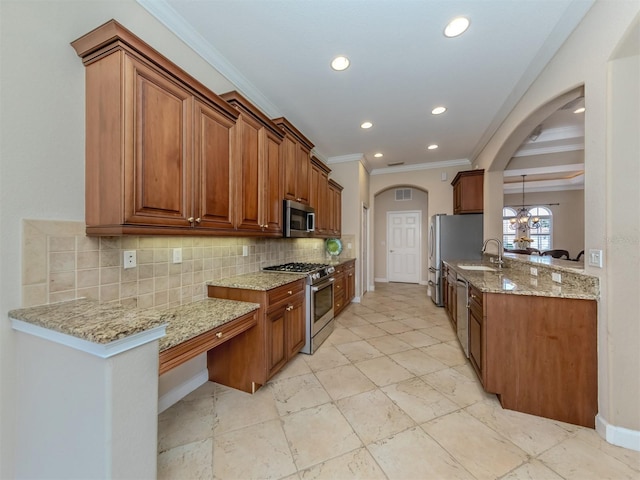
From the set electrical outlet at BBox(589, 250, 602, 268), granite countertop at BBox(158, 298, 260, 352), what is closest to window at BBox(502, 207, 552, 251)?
electrical outlet at BBox(589, 250, 602, 268)

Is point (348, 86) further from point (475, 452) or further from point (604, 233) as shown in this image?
point (475, 452)

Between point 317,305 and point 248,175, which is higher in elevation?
point 248,175

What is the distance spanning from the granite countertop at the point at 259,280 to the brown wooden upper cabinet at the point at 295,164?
2.90ft

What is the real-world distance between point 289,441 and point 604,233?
2.47m

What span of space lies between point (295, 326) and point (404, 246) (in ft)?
17.4

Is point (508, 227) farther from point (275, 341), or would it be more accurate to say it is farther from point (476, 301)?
point (275, 341)

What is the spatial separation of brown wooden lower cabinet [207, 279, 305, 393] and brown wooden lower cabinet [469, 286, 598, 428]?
1704mm

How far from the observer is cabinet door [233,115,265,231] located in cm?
206

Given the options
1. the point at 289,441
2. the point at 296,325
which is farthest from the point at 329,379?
the point at 289,441

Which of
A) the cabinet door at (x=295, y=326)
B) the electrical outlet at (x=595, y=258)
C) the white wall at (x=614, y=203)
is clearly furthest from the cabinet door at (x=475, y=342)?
the cabinet door at (x=295, y=326)

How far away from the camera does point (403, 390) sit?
84.0 inches

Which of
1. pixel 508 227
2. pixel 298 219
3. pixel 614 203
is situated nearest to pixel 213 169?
pixel 298 219

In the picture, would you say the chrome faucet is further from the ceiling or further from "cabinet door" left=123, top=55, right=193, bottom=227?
"cabinet door" left=123, top=55, right=193, bottom=227

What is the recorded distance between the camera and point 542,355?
182 cm
